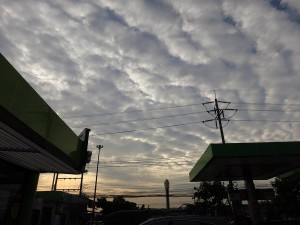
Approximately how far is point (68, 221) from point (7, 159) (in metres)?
29.0

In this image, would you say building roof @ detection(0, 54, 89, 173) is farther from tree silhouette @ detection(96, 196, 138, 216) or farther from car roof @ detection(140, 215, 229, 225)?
tree silhouette @ detection(96, 196, 138, 216)

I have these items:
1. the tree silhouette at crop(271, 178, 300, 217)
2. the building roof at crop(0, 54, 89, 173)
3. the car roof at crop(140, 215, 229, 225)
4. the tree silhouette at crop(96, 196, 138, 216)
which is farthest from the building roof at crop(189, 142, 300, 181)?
the tree silhouette at crop(96, 196, 138, 216)

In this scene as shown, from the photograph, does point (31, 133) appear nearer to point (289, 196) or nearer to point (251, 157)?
point (251, 157)

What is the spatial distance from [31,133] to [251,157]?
967 cm

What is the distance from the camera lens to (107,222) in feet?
56.8

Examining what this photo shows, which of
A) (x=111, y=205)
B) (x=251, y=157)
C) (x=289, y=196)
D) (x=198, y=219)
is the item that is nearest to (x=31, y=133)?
(x=198, y=219)

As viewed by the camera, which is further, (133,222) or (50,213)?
(50,213)

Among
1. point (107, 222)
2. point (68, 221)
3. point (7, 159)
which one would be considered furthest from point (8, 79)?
point (68, 221)

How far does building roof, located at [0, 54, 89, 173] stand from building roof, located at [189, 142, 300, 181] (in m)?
5.80

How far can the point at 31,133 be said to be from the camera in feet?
21.2

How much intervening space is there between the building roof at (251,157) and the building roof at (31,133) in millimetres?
5797

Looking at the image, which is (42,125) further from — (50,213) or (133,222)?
(50,213)

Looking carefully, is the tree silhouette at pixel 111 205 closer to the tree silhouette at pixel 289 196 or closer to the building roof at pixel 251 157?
the tree silhouette at pixel 289 196

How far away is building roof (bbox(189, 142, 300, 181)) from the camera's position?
40.1ft
